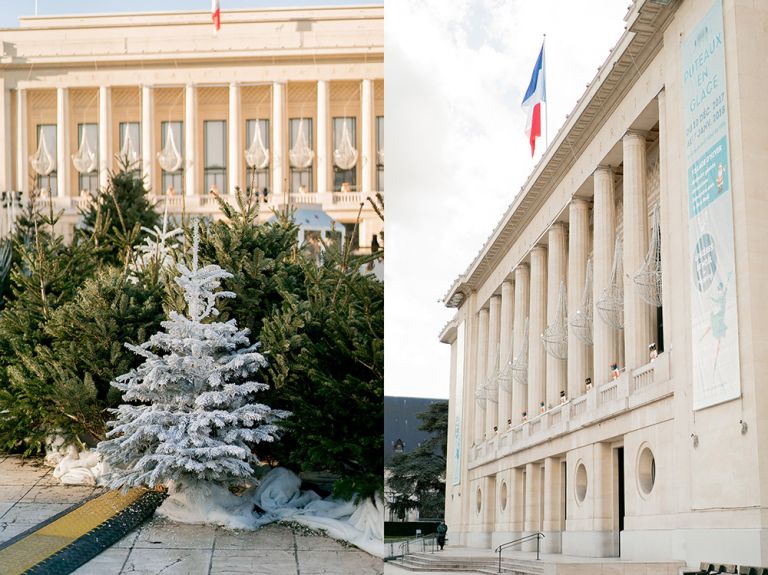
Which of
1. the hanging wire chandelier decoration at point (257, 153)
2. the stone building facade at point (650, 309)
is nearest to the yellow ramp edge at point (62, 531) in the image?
the stone building facade at point (650, 309)

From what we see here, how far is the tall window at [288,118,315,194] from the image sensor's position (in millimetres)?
67000

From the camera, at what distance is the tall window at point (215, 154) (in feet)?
221

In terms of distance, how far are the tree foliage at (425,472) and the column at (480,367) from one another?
4.34m

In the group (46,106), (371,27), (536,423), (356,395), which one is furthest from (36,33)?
(356,395)

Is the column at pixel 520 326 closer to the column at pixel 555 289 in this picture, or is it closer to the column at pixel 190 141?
the column at pixel 555 289

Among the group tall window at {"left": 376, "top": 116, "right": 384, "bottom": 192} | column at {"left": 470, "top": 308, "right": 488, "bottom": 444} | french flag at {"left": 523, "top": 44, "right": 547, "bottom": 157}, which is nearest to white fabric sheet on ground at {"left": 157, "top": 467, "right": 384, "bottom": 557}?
french flag at {"left": 523, "top": 44, "right": 547, "bottom": 157}

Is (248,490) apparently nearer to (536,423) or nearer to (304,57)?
(536,423)

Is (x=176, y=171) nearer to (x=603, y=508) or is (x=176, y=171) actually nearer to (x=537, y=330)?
(x=537, y=330)

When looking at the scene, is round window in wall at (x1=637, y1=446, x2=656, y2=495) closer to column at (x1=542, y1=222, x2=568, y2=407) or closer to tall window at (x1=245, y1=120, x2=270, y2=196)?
column at (x1=542, y1=222, x2=568, y2=407)

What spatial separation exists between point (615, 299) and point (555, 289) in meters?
8.37

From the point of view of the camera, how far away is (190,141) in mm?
67188

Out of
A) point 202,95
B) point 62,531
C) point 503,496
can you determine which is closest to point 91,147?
point 202,95

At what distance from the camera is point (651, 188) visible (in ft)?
101

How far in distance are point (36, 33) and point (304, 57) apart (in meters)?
16.7
